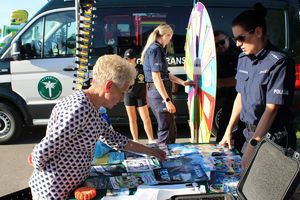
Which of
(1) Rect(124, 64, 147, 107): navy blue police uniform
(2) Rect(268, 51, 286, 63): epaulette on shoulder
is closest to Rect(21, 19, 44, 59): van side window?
(1) Rect(124, 64, 147, 107): navy blue police uniform

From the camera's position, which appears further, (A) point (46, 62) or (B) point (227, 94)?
(A) point (46, 62)

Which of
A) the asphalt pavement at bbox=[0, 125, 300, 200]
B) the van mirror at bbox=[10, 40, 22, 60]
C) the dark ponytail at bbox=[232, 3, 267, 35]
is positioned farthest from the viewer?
the van mirror at bbox=[10, 40, 22, 60]

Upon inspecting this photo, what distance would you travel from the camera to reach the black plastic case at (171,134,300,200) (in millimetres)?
1239

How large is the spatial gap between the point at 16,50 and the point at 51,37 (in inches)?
20.3

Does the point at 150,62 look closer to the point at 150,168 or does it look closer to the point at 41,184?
the point at 150,168

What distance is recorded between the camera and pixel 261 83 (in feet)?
6.66

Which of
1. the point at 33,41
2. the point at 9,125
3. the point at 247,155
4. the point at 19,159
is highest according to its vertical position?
the point at 33,41

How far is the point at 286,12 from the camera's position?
5430 millimetres

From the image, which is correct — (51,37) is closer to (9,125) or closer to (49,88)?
(49,88)

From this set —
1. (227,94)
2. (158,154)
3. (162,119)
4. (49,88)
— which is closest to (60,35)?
(49,88)

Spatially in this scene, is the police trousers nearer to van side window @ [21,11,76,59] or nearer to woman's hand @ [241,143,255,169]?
woman's hand @ [241,143,255,169]

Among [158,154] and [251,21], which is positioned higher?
[251,21]

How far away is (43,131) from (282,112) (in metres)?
4.85

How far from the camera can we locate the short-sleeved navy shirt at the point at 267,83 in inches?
77.0
